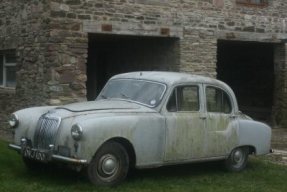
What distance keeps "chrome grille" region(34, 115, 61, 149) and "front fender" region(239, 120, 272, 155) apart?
321 centimetres

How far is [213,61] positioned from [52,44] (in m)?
4.82

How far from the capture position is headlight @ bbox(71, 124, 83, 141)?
719cm

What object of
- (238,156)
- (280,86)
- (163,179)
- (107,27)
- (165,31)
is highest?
(107,27)

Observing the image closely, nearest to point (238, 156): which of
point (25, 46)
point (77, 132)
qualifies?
point (77, 132)

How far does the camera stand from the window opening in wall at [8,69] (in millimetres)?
15344

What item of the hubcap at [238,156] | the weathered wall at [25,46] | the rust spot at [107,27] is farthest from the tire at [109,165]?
the rust spot at [107,27]

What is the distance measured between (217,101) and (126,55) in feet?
25.6

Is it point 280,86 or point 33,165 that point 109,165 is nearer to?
point 33,165

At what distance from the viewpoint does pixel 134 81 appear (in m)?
8.78

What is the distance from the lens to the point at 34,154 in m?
7.57

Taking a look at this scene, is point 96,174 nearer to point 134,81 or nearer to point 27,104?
point 134,81

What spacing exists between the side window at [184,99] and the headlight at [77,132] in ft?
5.22

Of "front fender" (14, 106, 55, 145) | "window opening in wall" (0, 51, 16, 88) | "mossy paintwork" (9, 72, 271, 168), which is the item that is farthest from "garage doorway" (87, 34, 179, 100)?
"front fender" (14, 106, 55, 145)

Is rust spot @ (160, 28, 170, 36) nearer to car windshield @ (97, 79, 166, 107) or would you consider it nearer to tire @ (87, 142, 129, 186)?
car windshield @ (97, 79, 166, 107)
